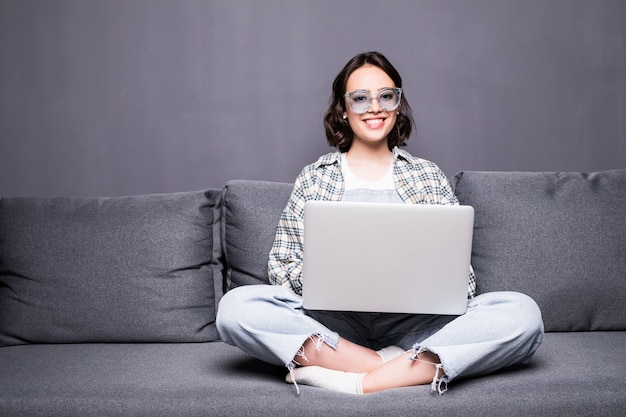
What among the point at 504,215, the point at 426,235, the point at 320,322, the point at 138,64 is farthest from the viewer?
the point at 138,64

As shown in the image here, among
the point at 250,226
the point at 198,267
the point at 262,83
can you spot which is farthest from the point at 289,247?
the point at 262,83

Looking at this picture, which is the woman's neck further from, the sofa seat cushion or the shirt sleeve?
the sofa seat cushion

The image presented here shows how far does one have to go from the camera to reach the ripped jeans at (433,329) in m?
1.49

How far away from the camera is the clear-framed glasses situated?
198 cm

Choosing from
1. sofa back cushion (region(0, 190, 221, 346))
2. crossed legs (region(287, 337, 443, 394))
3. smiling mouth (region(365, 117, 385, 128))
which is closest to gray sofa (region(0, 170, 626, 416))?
sofa back cushion (region(0, 190, 221, 346))

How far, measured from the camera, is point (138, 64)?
2498 mm

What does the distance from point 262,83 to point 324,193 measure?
0.69 meters

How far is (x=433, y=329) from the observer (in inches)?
65.4

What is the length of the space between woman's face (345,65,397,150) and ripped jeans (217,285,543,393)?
63 cm

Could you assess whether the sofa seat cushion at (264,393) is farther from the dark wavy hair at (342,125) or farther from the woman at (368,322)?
the dark wavy hair at (342,125)

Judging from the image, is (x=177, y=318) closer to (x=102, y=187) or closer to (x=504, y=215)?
(x=102, y=187)

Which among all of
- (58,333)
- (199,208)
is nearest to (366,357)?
(199,208)

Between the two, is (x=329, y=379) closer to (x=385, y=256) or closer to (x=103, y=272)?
(x=385, y=256)

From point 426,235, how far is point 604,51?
63.6 inches
